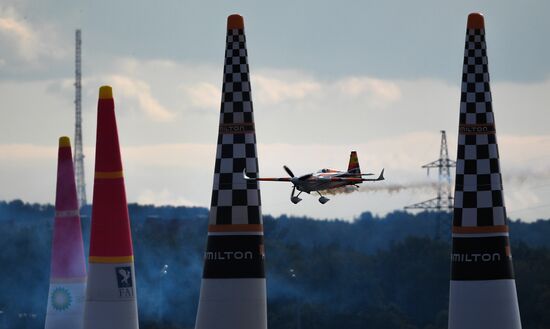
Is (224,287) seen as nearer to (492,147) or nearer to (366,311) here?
(492,147)

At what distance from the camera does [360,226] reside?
9819cm

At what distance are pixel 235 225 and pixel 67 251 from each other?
12.5 m

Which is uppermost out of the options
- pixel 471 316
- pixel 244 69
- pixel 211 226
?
pixel 244 69

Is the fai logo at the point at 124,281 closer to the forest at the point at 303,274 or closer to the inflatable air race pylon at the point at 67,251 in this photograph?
the inflatable air race pylon at the point at 67,251

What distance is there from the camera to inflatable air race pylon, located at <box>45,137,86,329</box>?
3703cm

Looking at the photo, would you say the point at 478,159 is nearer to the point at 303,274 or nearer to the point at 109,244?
the point at 109,244

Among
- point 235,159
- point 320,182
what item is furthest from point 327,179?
point 235,159

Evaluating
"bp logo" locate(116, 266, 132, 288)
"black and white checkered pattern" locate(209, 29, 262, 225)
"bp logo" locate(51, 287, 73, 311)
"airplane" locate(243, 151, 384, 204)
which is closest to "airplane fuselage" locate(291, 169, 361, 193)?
"airplane" locate(243, 151, 384, 204)

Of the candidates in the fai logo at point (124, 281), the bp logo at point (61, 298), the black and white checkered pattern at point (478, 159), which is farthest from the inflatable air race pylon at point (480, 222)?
the bp logo at point (61, 298)

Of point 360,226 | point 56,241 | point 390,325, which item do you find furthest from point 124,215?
point 360,226

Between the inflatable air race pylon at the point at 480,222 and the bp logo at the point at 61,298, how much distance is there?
1475cm

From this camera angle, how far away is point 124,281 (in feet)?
97.9

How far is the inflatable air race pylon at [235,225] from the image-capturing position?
84.4 ft

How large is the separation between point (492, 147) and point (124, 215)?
344 inches
